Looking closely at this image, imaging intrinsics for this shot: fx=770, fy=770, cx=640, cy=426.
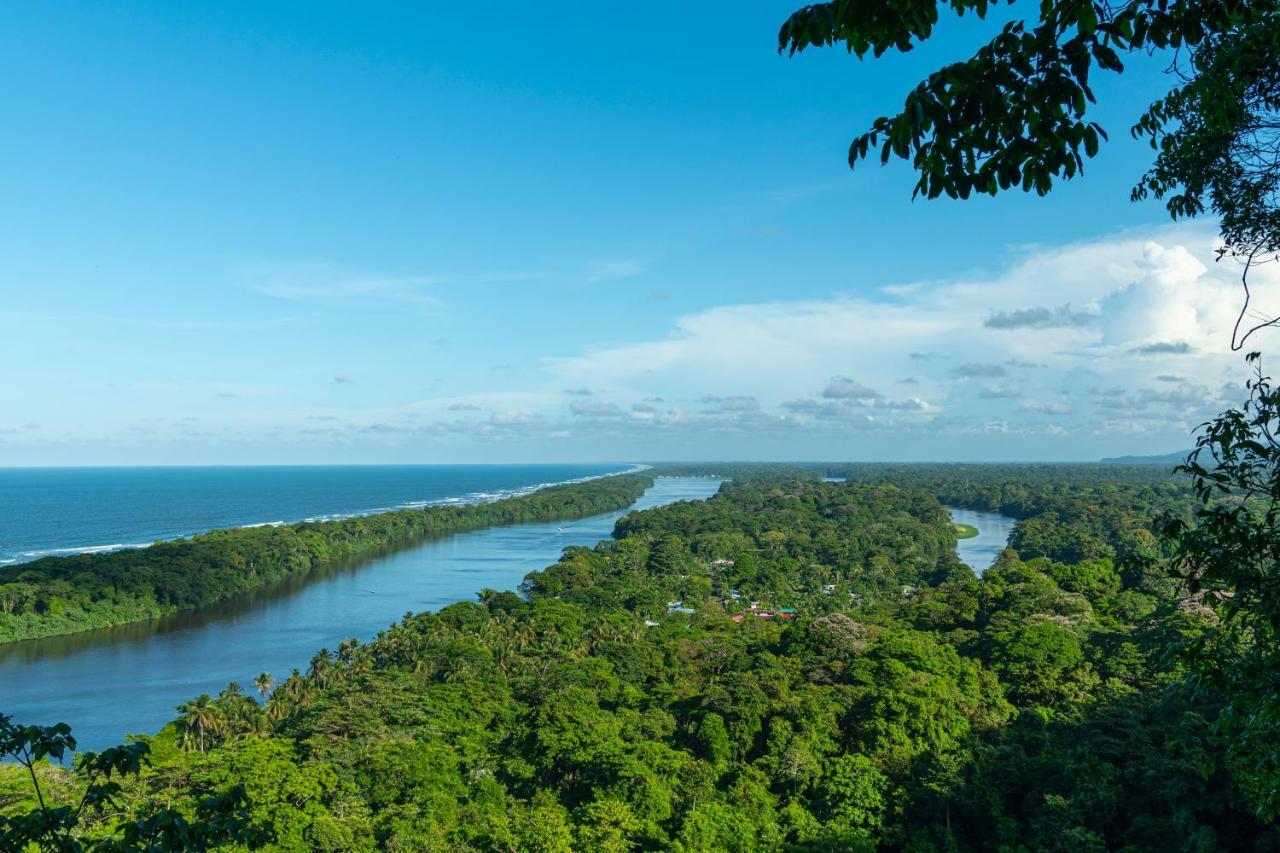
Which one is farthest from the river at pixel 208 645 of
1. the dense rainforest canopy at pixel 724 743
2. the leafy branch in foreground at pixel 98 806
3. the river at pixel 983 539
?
the river at pixel 983 539

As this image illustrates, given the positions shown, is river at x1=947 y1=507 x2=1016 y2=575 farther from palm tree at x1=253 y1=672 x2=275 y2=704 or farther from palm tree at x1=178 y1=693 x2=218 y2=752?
palm tree at x1=178 y1=693 x2=218 y2=752

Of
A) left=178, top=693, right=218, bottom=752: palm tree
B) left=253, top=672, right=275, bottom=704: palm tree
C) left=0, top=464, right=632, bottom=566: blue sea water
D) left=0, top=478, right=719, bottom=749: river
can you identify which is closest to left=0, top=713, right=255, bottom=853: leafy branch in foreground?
left=178, top=693, right=218, bottom=752: palm tree

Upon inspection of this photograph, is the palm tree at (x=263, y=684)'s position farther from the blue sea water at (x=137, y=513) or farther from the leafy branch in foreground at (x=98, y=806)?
the blue sea water at (x=137, y=513)

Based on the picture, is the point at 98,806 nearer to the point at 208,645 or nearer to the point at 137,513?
the point at 208,645

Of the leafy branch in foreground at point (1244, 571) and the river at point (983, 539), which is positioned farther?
the river at point (983, 539)

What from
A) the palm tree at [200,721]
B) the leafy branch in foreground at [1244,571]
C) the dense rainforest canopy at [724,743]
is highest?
the leafy branch in foreground at [1244,571]

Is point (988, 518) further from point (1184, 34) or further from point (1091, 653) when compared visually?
point (1184, 34)

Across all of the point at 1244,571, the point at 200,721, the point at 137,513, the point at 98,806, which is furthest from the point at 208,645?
the point at 137,513
